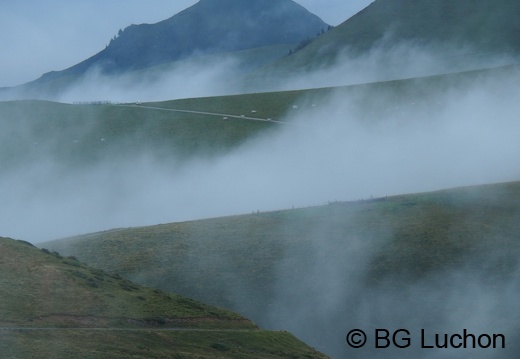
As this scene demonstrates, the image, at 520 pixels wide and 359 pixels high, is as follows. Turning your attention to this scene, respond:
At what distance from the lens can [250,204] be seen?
402 feet

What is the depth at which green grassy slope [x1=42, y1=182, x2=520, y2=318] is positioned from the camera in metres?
75.5

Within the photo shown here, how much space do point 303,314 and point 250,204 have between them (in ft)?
171

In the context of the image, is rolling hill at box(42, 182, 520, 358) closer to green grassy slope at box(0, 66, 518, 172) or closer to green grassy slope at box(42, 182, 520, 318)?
green grassy slope at box(42, 182, 520, 318)

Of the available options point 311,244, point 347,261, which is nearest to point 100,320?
point 347,261

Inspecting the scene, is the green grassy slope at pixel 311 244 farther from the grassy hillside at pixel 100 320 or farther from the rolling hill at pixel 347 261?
the grassy hillside at pixel 100 320

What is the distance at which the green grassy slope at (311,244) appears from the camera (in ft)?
248

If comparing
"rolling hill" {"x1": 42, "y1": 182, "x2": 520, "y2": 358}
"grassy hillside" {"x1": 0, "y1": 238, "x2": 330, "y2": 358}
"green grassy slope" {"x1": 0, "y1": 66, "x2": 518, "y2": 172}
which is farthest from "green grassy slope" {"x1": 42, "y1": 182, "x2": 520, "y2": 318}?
"green grassy slope" {"x1": 0, "y1": 66, "x2": 518, "y2": 172}

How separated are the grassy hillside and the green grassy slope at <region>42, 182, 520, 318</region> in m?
11.9

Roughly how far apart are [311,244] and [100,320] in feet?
109

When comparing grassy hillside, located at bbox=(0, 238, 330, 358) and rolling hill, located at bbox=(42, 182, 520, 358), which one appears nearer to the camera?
grassy hillside, located at bbox=(0, 238, 330, 358)

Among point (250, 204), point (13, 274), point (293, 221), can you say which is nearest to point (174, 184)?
point (250, 204)

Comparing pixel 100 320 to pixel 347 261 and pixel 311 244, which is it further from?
pixel 311 244

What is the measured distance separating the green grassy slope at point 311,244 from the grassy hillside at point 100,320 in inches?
467

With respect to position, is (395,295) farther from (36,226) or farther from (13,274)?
(36,226)
